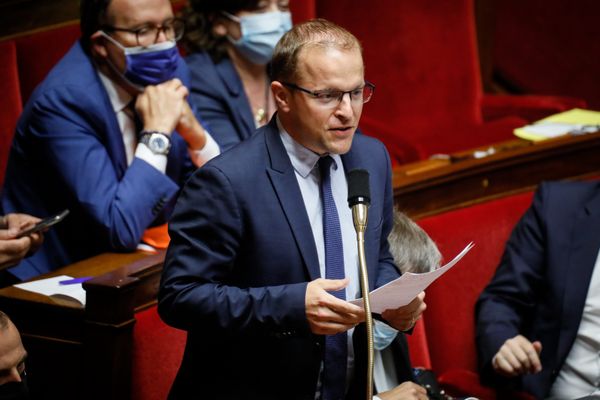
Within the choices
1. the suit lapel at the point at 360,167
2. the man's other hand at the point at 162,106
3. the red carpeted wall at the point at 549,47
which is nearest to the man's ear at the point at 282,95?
the suit lapel at the point at 360,167

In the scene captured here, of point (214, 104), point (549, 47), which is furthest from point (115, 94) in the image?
point (549, 47)

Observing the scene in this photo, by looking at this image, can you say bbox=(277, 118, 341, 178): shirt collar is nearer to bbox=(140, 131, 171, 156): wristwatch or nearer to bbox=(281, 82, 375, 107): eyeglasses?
bbox=(281, 82, 375, 107): eyeglasses

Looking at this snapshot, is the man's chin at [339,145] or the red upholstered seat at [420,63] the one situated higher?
the man's chin at [339,145]

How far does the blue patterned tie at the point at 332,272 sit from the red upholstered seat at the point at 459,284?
476mm

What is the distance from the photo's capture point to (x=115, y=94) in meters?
1.62

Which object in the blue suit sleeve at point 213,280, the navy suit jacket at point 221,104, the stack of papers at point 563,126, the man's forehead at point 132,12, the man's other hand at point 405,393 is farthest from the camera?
the stack of papers at point 563,126

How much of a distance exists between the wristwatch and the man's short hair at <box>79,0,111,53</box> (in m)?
0.19

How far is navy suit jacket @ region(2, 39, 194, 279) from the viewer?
1.51m

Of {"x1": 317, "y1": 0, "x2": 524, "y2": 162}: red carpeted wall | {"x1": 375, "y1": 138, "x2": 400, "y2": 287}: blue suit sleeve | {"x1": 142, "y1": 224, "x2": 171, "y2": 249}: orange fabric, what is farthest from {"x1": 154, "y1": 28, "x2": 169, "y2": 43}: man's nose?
{"x1": 317, "y1": 0, "x2": 524, "y2": 162}: red carpeted wall

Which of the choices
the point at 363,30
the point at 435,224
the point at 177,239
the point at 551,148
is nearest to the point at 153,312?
the point at 177,239

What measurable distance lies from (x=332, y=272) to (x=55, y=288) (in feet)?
1.51

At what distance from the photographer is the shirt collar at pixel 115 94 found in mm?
1616

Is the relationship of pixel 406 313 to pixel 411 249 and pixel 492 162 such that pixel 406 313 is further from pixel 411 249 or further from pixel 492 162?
pixel 492 162

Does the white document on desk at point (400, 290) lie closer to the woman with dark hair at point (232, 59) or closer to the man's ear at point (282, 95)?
the man's ear at point (282, 95)
